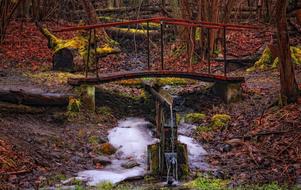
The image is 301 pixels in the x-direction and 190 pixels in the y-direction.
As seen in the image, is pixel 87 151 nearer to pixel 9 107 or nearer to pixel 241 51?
pixel 9 107

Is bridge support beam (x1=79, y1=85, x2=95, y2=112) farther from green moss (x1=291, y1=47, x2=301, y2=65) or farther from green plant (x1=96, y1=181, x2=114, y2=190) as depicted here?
green moss (x1=291, y1=47, x2=301, y2=65)

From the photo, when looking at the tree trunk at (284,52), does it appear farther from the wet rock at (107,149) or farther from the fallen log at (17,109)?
the fallen log at (17,109)

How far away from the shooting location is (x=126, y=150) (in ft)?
→ 35.3

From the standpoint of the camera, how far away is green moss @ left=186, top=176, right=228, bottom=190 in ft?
26.5

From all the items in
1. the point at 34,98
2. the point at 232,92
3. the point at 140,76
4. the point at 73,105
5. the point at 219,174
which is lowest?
the point at 219,174

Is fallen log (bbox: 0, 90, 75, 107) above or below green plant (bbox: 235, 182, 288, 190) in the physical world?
above

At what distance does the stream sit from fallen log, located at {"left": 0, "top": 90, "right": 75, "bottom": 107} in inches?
60.2

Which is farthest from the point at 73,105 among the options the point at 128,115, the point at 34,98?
the point at 128,115

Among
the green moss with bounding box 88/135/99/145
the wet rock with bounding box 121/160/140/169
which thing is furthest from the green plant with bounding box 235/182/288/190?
the green moss with bounding box 88/135/99/145

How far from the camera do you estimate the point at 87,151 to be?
10.3 meters

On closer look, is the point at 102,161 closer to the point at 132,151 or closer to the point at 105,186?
the point at 132,151

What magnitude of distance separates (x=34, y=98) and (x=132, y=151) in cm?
286

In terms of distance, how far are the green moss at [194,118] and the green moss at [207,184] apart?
158 inches

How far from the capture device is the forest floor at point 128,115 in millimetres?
8555
